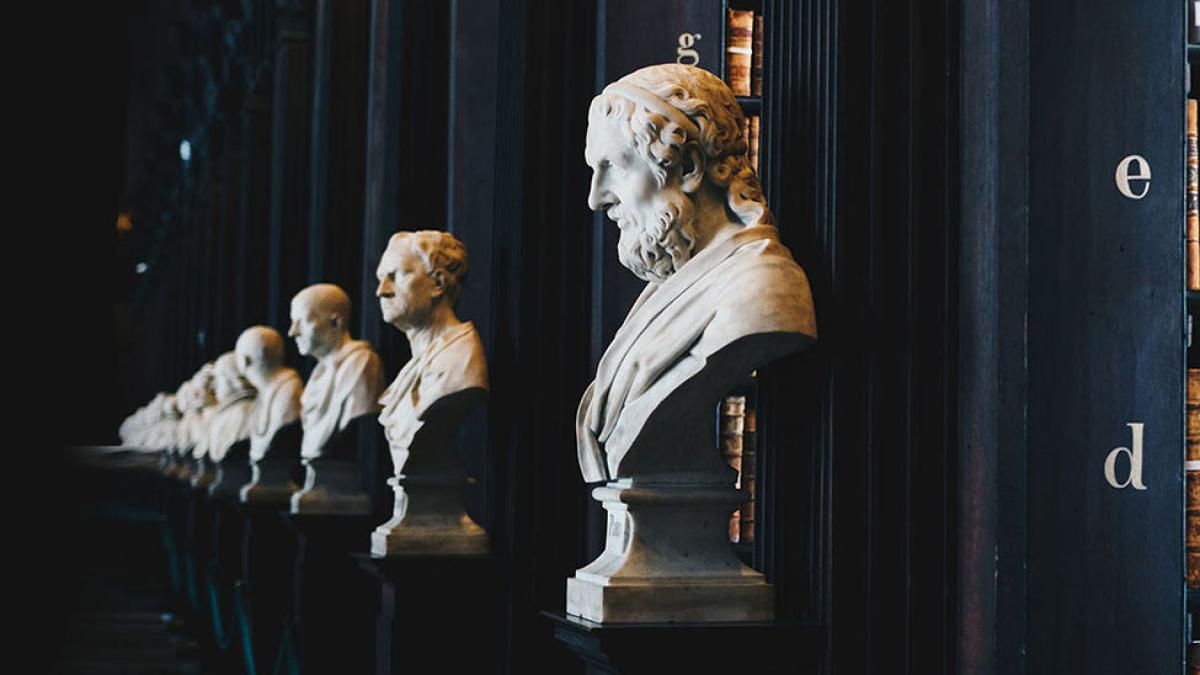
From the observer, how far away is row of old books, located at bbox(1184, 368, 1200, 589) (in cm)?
282

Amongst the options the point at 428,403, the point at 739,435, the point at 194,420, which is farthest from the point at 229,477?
the point at 739,435

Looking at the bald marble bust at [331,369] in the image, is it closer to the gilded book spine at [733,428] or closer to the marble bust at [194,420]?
the gilded book spine at [733,428]

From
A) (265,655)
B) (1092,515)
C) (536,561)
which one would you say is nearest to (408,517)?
(536,561)

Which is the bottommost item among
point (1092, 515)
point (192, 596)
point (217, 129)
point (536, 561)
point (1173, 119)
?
point (192, 596)

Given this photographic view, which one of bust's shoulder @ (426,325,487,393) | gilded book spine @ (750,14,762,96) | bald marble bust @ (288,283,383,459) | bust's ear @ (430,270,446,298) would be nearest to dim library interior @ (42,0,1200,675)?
gilded book spine @ (750,14,762,96)

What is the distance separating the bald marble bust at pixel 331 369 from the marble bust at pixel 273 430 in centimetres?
130

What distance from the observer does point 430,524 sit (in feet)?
16.2

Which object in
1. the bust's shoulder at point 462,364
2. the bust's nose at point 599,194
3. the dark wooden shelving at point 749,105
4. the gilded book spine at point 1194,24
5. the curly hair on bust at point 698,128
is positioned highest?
the gilded book spine at point 1194,24

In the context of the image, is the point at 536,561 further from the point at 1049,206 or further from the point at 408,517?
the point at 1049,206

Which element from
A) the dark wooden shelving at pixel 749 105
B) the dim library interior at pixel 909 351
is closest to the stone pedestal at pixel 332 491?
the dark wooden shelving at pixel 749 105

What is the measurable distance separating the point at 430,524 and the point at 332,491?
5.70 ft

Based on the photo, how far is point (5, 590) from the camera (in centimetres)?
61

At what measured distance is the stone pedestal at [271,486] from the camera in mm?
7895

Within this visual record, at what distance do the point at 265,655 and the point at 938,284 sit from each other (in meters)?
6.70
